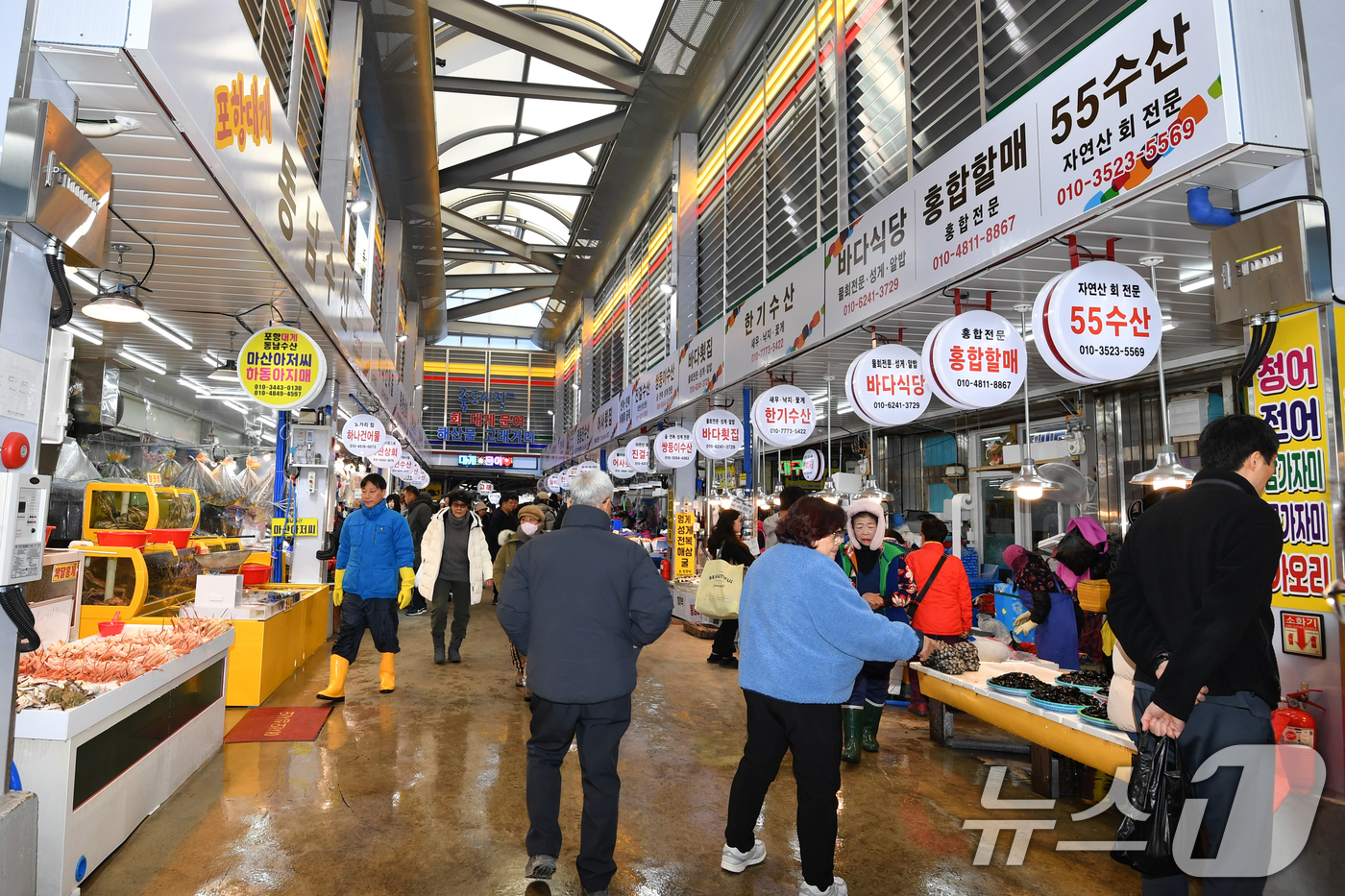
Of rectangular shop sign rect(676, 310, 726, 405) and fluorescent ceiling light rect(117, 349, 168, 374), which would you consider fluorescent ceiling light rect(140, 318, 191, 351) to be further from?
rectangular shop sign rect(676, 310, 726, 405)

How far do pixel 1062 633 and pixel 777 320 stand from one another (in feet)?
12.2

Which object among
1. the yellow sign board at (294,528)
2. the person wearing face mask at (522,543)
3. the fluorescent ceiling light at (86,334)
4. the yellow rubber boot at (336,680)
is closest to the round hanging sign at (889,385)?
the person wearing face mask at (522,543)

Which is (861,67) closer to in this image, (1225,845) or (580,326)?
(1225,845)

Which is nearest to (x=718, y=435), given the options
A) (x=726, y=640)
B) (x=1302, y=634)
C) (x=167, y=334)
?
(x=726, y=640)

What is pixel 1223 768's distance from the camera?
2434 mm

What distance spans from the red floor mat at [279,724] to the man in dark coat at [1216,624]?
4908 mm

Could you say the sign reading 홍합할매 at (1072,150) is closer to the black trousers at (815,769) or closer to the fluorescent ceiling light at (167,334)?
the black trousers at (815,769)

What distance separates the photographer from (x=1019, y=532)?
9.41 metres

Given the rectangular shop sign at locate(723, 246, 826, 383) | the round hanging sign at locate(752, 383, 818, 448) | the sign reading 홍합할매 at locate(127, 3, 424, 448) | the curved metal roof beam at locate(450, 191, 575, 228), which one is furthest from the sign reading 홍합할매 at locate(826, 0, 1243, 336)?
the curved metal roof beam at locate(450, 191, 575, 228)

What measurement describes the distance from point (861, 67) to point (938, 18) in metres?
1.22

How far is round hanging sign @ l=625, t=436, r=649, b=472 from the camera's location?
12.0 meters

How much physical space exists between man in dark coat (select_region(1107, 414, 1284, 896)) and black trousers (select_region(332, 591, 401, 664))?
5.35 metres

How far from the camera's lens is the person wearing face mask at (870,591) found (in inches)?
191

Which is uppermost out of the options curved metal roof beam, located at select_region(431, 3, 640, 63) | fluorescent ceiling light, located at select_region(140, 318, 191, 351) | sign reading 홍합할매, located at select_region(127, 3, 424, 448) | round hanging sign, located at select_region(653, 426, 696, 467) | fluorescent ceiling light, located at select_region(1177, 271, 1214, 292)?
curved metal roof beam, located at select_region(431, 3, 640, 63)
